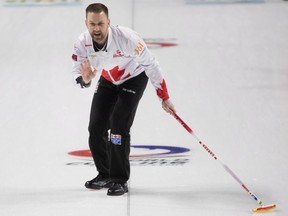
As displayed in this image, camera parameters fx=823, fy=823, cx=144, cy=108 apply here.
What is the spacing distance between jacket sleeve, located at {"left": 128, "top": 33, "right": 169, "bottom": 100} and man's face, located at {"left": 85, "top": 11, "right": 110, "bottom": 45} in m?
0.20

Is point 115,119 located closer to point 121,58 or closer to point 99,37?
point 121,58

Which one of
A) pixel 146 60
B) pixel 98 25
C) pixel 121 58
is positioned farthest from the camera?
pixel 121 58

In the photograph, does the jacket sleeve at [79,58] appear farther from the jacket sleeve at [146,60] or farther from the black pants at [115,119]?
the jacket sleeve at [146,60]

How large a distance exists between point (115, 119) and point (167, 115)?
2.00m

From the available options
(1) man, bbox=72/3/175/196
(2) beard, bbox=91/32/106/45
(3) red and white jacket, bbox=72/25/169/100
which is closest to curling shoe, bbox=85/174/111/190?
(1) man, bbox=72/3/175/196

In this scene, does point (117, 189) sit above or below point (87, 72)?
below

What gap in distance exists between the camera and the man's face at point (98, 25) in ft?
16.5

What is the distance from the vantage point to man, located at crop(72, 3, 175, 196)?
523 cm

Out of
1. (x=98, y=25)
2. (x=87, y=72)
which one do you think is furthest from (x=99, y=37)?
(x=87, y=72)

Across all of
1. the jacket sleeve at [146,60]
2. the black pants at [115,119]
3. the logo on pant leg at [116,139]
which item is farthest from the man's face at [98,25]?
the logo on pant leg at [116,139]

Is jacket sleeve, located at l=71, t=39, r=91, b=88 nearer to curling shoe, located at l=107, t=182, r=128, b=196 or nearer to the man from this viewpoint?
the man

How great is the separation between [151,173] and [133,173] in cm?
13

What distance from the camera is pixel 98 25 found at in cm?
505

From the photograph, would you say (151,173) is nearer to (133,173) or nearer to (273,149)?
(133,173)
